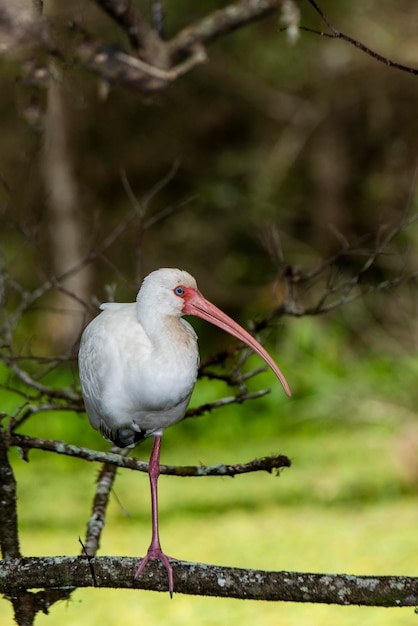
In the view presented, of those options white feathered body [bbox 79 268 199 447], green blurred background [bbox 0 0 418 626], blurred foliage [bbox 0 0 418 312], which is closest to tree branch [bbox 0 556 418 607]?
white feathered body [bbox 79 268 199 447]

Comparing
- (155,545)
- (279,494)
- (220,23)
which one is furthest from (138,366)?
(279,494)

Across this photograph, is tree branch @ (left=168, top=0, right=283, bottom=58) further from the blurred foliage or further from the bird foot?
the blurred foliage

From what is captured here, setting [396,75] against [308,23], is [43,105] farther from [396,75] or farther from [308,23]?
[396,75]

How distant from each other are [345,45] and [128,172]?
9.93 ft

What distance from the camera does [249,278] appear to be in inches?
433

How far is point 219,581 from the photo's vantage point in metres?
2.01

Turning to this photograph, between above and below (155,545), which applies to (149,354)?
above

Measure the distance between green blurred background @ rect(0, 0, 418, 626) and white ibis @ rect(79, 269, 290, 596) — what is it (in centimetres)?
125

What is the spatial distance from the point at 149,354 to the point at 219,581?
0.53m

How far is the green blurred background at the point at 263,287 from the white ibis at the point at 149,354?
1.25 metres

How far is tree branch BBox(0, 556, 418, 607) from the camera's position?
6.56ft

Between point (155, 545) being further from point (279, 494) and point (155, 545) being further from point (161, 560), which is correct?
point (279, 494)

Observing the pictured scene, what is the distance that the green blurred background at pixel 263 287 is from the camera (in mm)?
6020

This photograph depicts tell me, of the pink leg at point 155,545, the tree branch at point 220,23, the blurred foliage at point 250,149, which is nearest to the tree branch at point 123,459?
the pink leg at point 155,545
